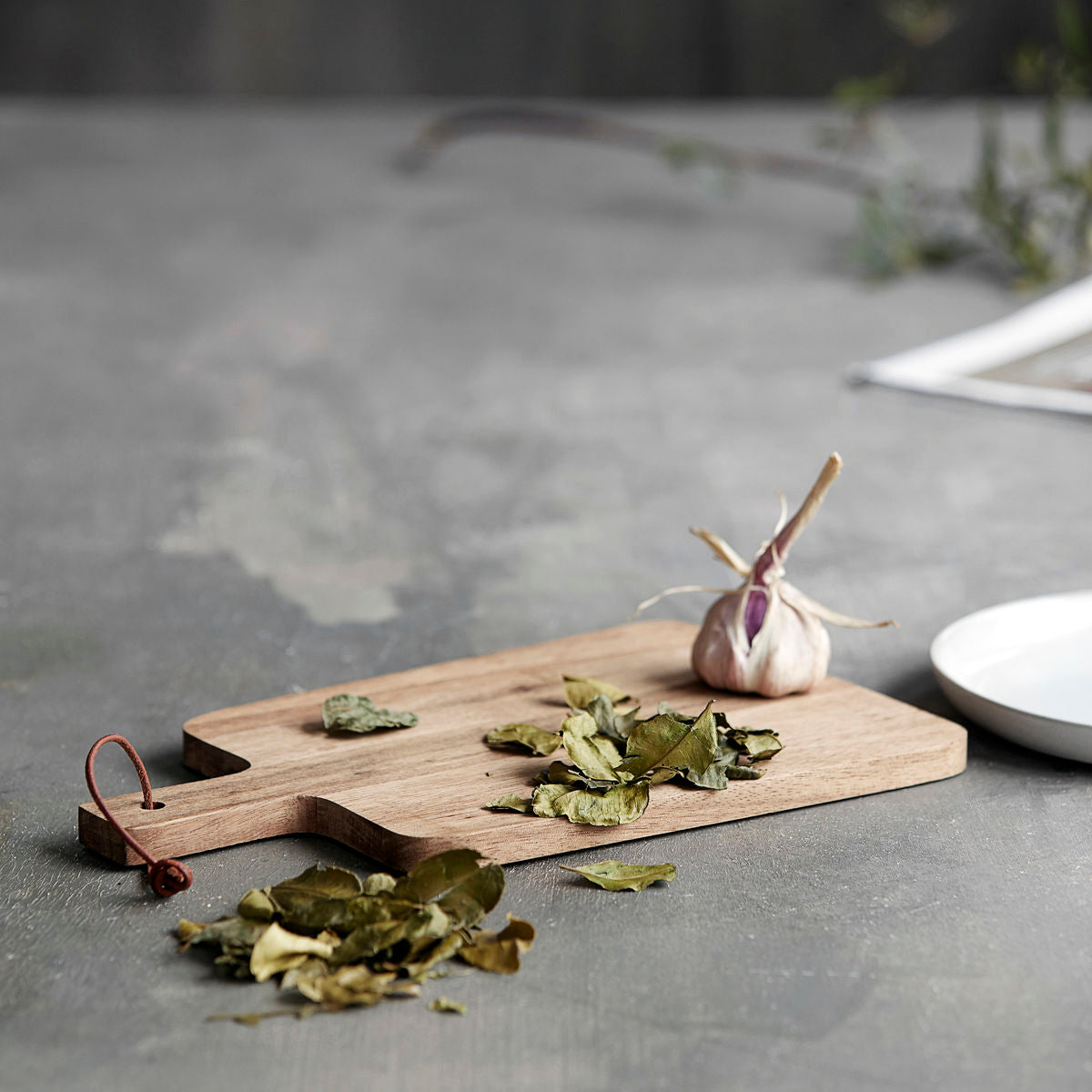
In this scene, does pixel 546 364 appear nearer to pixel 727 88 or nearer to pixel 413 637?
pixel 413 637

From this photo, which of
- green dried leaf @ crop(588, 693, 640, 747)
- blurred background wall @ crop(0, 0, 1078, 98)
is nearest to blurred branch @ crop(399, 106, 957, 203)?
blurred background wall @ crop(0, 0, 1078, 98)

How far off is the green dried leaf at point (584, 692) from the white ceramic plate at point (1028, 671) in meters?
0.25

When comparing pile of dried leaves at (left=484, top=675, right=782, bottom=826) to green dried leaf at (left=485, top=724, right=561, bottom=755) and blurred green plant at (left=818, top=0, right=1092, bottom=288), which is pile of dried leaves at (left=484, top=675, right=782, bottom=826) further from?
blurred green plant at (left=818, top=0, right=1092, bottom=288)

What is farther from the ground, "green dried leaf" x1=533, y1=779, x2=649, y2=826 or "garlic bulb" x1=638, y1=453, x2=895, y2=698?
"garlic bulb" x1=638, y1=453, x2=895, y2=698

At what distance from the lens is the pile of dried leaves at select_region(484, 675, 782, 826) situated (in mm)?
905

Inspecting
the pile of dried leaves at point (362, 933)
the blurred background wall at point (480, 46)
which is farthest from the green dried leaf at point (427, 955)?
the blurred background wall at point (480, 46)

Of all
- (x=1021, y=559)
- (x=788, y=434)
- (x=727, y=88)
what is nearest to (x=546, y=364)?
(x=788, y=434)

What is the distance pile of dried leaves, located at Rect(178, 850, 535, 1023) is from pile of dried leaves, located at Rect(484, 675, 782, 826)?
0.34 feet

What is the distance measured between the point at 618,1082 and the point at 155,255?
244 centimetres

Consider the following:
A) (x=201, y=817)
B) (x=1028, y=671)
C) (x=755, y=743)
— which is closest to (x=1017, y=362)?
(x=1028, y=671)

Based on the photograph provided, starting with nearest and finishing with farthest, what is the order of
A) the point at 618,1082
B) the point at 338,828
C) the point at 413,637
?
the point at 618,1082, the point at 338,828, the point at 413,637

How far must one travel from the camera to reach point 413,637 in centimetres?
135

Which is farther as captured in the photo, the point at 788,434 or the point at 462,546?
the point at 788,434

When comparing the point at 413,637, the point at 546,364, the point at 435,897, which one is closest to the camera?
the point at 435,897
